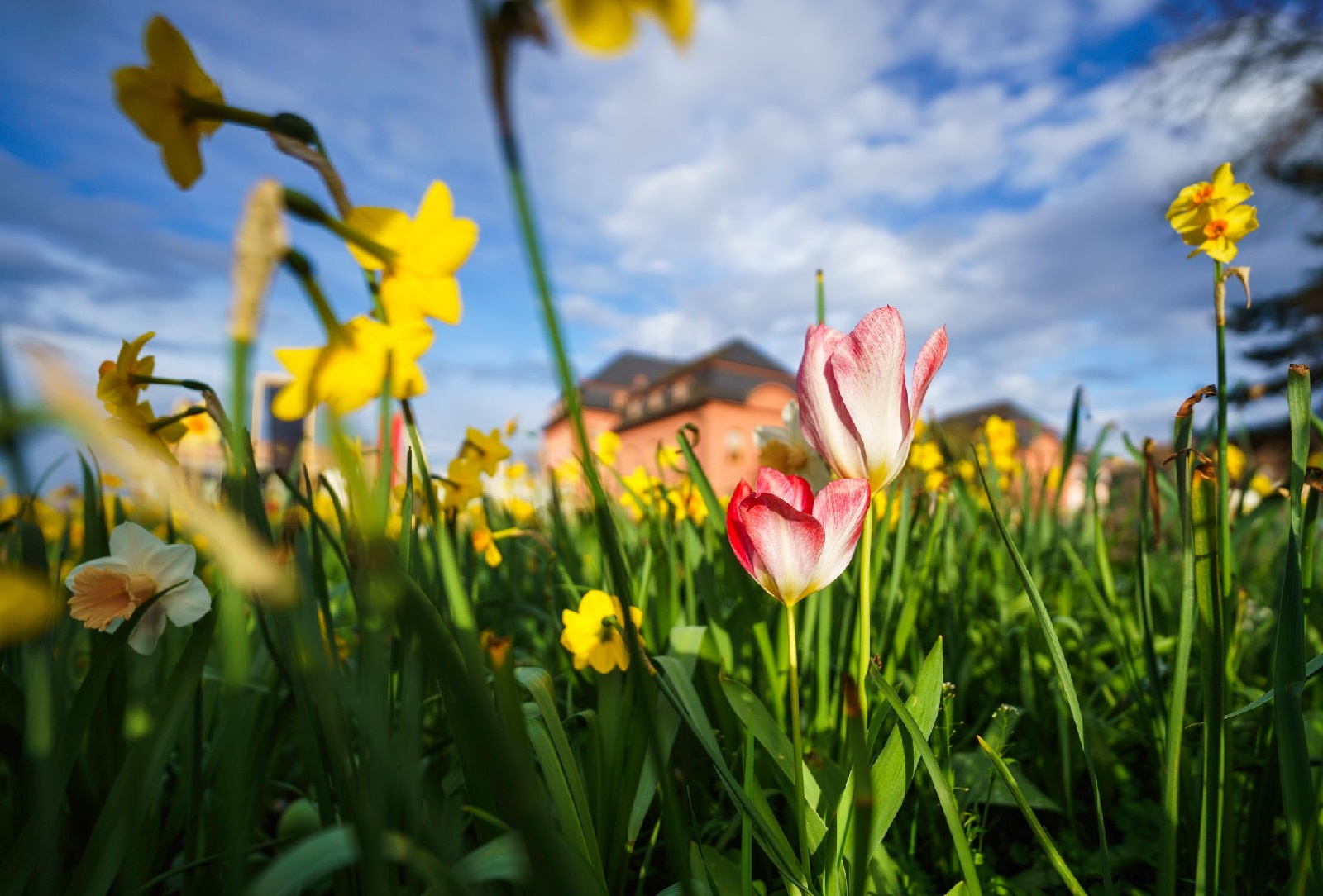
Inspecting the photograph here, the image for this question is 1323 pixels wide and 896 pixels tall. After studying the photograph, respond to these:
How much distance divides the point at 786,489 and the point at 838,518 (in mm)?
56

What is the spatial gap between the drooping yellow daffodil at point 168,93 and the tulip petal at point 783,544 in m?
0.46

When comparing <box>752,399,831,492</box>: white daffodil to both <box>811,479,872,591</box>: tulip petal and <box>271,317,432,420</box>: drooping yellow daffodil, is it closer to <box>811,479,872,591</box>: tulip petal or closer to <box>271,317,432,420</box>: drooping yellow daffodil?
<box>811,479,872,591</box>: tulip petal

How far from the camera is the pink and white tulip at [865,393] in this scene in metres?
0.61

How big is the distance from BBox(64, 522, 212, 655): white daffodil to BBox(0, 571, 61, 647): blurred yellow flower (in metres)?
0.09

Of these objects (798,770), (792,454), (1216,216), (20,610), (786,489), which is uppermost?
(1216,216)

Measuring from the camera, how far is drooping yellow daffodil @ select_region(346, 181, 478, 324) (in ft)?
1.21

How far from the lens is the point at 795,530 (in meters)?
0.60

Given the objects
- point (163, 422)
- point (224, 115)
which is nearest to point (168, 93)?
point (224, 115)

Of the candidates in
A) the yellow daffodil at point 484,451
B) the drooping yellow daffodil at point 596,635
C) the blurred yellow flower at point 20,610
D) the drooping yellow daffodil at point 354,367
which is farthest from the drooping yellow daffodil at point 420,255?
the yellow daffodil at point 484,451

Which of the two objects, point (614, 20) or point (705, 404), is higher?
point (705, 404)

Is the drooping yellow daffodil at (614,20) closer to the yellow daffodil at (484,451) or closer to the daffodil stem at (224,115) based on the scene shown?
the daffodil stem at (224,115)

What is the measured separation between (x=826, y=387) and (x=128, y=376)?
0.70 m

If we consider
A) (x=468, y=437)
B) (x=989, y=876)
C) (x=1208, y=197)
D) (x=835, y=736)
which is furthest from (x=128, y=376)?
(x=1208, y=197)

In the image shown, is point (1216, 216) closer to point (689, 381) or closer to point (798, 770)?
point (798, 770)
